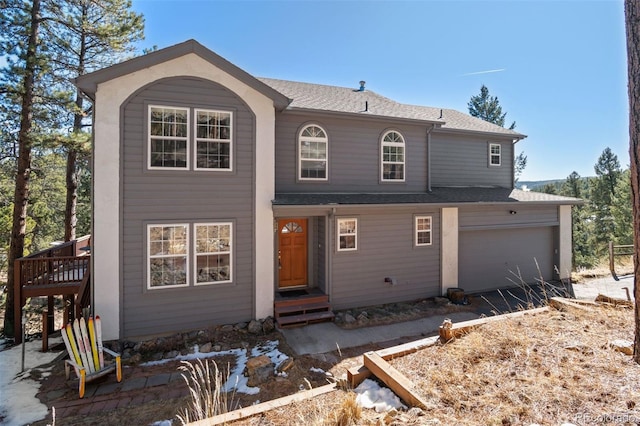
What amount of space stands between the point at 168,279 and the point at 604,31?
1343cm

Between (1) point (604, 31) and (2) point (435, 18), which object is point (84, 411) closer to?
(2) point (435, 18)

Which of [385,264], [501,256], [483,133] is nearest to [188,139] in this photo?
[385,264]

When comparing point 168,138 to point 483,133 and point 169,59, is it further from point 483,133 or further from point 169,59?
point 483,133

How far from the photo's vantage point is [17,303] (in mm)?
7285

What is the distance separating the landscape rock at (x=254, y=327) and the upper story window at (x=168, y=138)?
425 centimetres

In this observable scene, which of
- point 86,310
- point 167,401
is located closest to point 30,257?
point 86,310

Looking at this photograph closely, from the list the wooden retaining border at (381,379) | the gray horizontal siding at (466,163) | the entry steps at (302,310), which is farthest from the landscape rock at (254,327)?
the gray horizontal siding at (466,163)

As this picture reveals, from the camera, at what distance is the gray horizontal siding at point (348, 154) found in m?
9.23

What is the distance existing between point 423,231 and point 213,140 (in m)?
6.88

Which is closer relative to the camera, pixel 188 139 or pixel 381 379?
pixel 381 379

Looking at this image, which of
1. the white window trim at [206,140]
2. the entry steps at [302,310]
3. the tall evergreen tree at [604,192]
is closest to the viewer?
the white window trim at [206,140]

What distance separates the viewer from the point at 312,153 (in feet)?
31.3

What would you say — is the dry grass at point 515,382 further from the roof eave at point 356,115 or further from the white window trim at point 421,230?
the roof eave at point 356,115

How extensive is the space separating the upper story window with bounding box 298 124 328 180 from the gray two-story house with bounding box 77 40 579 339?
A: 3cm
